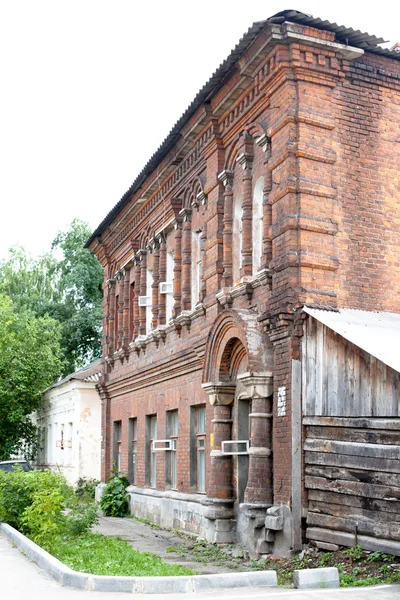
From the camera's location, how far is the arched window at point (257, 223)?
13.7 metres

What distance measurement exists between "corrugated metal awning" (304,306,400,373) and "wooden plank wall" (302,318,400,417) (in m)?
0.16

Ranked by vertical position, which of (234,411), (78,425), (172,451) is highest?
(234,411)

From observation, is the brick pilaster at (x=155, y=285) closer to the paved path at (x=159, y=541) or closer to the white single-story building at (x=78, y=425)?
the paved path at (x=159, y=541)

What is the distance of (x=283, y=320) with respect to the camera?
1183 centimetres

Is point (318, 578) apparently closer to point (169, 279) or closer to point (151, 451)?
point (169, 279)

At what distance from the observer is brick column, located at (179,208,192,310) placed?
17.3 metres

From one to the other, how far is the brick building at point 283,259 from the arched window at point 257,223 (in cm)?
2

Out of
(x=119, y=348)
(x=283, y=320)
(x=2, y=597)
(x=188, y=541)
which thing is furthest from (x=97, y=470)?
(x=2, y=597)

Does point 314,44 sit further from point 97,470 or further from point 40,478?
point 97,470

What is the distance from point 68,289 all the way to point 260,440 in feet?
113

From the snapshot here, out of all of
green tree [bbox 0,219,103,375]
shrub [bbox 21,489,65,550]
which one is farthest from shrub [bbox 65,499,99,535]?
green tree [bbox 0,219,103,375]

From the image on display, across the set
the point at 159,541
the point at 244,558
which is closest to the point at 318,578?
the point at 244,558

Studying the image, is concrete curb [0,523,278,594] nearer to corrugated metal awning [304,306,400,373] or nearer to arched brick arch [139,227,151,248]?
corrugated metal awning [304,306,400,373]

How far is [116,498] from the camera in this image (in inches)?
846
